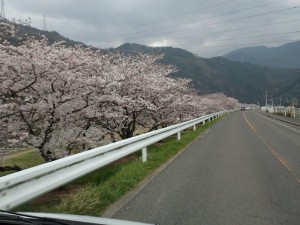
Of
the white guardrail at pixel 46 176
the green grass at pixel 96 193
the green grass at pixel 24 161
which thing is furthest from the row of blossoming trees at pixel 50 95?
the green grass at pixel 24 161

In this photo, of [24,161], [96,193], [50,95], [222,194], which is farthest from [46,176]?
[24,161]

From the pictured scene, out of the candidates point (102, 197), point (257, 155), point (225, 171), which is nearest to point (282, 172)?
point (225, 171)

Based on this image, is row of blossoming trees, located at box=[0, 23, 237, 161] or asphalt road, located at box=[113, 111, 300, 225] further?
row of blossoming trees, located at box=[0, 23, 237, 161]

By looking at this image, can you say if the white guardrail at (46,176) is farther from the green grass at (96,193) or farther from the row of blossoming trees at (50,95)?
the row of blossoming trees at (50,95)

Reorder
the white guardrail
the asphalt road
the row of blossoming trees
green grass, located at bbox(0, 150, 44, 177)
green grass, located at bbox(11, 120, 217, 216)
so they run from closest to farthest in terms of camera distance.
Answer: the white guardrail < the asphalt road < green grass, located at bbox(11, 120, 217, 216) < the row of blossoming trees < green grass, located at bbox(0, 150, 44, 177)

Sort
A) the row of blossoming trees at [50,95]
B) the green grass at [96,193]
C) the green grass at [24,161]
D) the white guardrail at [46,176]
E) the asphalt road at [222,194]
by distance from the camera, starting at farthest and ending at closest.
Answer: the green grass at [24,161], the row of blossoming trees at [50,95], the green grass at [96,193], the asphalt road at [222,194], the white guardrail at [46,176]

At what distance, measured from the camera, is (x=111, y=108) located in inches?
658

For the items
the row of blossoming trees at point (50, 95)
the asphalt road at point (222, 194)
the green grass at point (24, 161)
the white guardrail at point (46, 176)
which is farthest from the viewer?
the green grass at point (24, 161)

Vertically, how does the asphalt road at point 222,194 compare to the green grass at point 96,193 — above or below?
below

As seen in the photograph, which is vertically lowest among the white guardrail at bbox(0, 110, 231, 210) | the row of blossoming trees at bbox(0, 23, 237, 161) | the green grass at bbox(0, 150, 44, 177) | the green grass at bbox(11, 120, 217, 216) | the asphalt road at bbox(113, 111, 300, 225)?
the green grass at bbox(0, 150, 44, 177)

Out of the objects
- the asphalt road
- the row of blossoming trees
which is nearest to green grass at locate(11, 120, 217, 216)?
the asphalt road

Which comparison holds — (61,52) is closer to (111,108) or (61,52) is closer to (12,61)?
(12,61)

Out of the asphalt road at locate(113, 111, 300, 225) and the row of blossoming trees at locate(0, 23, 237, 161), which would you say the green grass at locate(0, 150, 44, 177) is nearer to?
the row of blossoming trees at locate(0, 23, 237, 161)

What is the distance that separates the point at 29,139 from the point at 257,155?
7.93m
